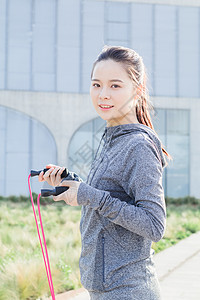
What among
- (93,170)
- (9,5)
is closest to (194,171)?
(9,5)

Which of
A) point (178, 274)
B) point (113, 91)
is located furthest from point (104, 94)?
point (178, 274)

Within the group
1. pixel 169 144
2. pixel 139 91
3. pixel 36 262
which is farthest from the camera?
pixel 169 144

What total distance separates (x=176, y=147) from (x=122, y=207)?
22282 mm

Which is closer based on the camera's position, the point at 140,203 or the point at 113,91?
the point at 140,203

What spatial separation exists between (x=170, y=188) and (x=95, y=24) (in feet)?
26.8

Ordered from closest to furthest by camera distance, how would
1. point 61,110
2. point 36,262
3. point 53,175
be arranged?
point 53,175
point 36,262
point 61,110

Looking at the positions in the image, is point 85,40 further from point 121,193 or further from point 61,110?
point 121,193

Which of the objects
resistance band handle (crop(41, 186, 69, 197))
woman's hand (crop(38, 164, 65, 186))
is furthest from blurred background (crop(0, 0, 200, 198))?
resistance band handle (crop(41, 186, 69, 197))

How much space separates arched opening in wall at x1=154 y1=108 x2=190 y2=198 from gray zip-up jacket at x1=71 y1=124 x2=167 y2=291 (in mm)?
21599

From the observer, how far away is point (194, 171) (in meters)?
23.8

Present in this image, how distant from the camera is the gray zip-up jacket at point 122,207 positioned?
167 cm

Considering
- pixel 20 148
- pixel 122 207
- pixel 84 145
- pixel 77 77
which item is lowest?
pixel 20 148

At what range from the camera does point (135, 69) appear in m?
1.95

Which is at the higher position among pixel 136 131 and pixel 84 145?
pixel 136 131
